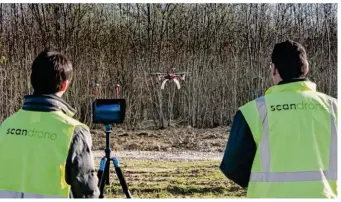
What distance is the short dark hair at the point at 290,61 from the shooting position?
2.80 metres

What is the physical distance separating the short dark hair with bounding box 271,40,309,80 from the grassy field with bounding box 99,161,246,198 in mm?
3028

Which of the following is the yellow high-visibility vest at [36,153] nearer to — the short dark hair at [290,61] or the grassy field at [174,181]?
the short dark hair at [290,61]

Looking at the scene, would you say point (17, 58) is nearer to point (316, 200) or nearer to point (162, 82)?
point (162, 82)

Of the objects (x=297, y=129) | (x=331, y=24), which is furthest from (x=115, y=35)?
(x=297, y=129)

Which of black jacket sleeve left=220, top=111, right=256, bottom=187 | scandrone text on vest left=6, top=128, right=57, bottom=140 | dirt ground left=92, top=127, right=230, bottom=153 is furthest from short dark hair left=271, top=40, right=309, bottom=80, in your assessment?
dirt ground left=92, top=127, right=230, bottom=153

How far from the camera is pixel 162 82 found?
24.9 ft

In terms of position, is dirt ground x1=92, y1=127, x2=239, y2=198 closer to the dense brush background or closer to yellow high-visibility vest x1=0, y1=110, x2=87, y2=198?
the dense brush background

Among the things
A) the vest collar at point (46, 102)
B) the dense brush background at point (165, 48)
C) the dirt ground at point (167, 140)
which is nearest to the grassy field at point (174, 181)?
the dirt ground at point (167, 140)

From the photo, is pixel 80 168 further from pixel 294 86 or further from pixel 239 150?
pixel 294 86

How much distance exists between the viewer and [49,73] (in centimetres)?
262

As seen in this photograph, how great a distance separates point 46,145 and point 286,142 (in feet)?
3.31

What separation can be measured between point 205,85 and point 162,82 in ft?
1.78

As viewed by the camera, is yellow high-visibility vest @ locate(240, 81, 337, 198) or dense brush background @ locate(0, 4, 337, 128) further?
dense brush background @ locate(0, 4, 337, 128)

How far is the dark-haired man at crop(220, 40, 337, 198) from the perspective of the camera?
274cm
